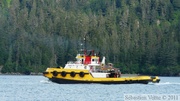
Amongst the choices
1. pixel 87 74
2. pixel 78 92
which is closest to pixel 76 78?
Result: pixel 87 74

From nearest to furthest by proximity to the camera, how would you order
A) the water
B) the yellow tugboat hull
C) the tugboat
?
the water, the yellow tugboat hull, the tugboat

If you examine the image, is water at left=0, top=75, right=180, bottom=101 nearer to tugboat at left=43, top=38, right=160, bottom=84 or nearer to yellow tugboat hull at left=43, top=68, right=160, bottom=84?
yellow tugboat hull at left=43, top=68, right=160, bottom=84

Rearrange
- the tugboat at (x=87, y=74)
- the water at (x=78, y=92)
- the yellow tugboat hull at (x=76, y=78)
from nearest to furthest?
the water at (x=78, y=92) → the yellow tugboat hull at (x=76, y=78) → the tugboat at (x=87, y=74)

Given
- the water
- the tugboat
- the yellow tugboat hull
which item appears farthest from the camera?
the tugboat

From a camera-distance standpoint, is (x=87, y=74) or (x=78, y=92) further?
(x=87, y=74)

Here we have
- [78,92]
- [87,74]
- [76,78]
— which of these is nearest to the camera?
[78,92]

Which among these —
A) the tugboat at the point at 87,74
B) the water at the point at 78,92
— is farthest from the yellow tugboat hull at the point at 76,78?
the water at the point at 78,92

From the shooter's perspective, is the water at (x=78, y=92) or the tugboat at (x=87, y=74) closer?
the water at (x=78, y=92)

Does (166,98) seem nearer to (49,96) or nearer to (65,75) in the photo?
(49,96)

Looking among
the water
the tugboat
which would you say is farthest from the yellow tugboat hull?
the water

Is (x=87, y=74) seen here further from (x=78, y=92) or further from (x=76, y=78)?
(x=78, y=92)

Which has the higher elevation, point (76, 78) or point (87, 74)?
point (87, 74)

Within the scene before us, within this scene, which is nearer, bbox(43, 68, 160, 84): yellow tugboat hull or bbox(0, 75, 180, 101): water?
bbox(0, 75, 180, 101): water

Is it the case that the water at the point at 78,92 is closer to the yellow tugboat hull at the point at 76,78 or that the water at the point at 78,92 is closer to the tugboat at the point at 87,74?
the yellow tugboat hull at the point at 76,78
